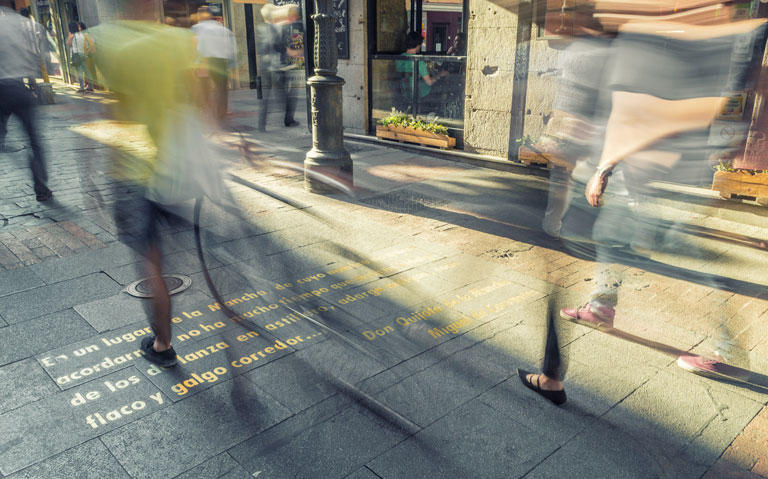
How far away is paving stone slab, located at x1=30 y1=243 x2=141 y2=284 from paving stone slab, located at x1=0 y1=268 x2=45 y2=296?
2.1 inches

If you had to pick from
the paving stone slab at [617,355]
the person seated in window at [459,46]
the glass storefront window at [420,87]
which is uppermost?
the person seated in window at [459,46]

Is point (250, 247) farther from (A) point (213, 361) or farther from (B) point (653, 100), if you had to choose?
(B) point (653, 100)

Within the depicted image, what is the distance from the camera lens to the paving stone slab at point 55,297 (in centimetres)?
414

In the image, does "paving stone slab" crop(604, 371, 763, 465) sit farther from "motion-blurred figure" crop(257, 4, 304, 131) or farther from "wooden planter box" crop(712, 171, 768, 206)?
"motion-blurred figure" crop(257, 4, 304, 131)

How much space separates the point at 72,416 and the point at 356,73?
30.0 ft

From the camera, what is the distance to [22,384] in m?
3.29

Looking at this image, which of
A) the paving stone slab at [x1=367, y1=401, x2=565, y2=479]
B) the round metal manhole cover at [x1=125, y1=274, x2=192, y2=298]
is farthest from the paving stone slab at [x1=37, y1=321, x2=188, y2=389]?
the paving stone slab at [x1=367, y1=401, x2=565, y2=479]

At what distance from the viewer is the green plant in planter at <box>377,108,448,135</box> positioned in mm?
9672

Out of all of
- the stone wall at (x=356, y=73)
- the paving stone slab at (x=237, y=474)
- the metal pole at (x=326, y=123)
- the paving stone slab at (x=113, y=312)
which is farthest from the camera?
the stone wall at (x=356, y=73)

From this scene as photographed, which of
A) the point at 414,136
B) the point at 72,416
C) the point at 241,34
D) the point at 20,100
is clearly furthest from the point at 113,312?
the point at 241,34

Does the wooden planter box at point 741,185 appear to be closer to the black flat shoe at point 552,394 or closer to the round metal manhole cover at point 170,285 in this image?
the black flat shoe at point 552,394

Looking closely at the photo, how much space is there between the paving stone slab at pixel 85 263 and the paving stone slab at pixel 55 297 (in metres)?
0.15

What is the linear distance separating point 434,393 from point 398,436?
44cm

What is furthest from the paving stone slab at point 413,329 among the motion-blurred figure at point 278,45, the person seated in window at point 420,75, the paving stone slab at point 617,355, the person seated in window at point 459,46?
the motion-blurred figure at point 278,45
